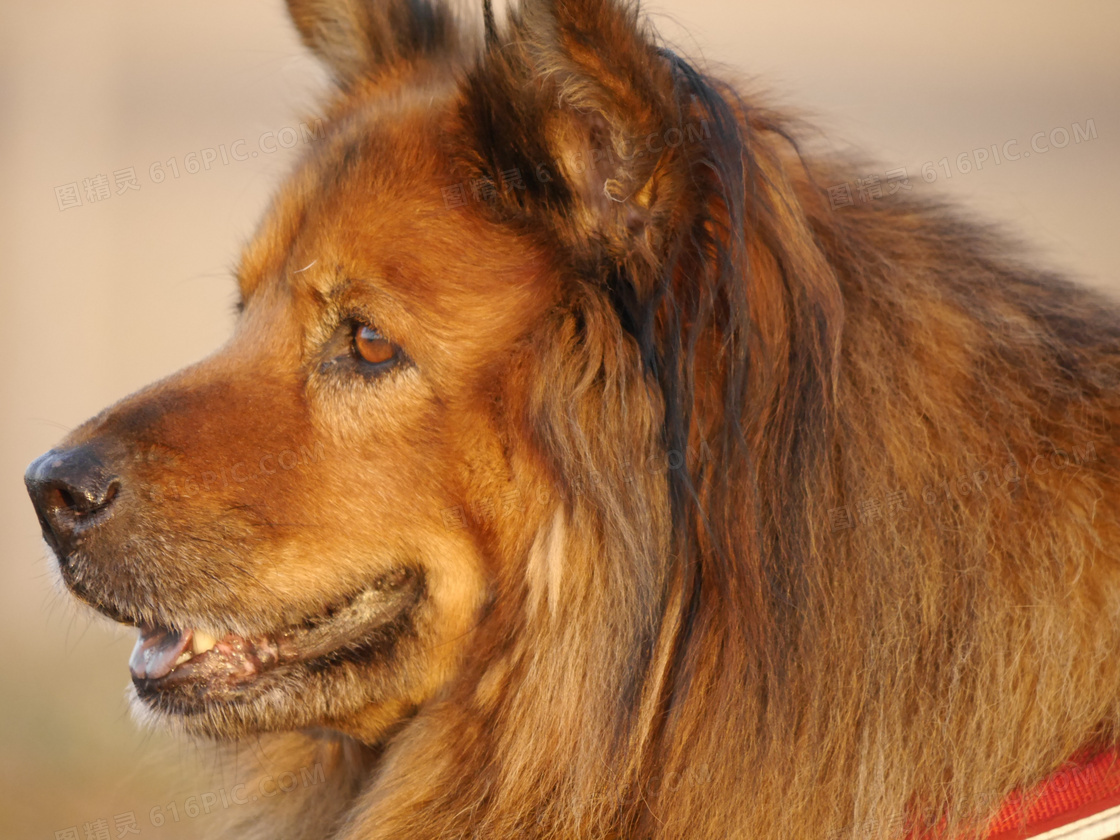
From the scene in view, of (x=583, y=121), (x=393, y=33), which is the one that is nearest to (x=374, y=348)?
(x=583, y=121)

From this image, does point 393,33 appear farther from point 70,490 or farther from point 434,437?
point 70,490

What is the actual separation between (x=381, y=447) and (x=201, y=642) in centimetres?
61

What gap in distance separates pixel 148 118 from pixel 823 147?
323 inches

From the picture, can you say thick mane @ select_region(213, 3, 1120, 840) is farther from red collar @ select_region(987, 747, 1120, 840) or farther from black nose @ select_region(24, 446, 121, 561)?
black nose @ select_region(24, 446, 121, 561)

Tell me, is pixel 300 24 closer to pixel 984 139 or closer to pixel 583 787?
pixel 583 787

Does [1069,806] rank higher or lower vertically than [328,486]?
lower

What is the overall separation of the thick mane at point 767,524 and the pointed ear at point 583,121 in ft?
0.03

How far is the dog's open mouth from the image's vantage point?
7.02ft

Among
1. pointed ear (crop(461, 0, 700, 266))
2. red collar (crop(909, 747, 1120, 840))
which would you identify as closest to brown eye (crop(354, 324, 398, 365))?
pointed ear (crop(461, 0, 700, 266))

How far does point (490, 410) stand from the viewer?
2.08 meters

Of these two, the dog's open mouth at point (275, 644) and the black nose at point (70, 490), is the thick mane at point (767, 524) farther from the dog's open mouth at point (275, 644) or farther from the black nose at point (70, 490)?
the black nose at point (70, 490)

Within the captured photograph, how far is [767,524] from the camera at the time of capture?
1929 mm

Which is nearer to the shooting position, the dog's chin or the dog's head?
the dog's head

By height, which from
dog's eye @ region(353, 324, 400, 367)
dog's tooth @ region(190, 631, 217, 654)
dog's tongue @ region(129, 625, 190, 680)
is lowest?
dog's tongue @ region(129, 625, 190, 680)
